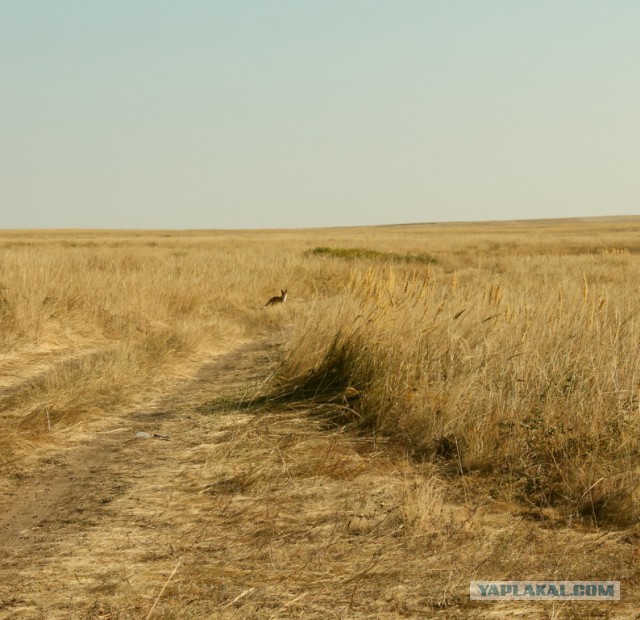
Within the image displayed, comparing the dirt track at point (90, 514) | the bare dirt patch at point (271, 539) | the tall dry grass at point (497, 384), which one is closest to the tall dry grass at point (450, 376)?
the tall dry grass at point (497, 384)

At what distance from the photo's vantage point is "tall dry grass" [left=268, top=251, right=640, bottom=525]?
4.38m

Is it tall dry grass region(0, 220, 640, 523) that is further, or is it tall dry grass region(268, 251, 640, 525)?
tall dry grass region(0, 220, 640, 523)

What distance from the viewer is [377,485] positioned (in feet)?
14.4

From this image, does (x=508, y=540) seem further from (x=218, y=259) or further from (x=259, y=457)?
(x=218, y=259)

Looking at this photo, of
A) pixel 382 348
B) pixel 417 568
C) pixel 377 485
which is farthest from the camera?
pixel 382 348

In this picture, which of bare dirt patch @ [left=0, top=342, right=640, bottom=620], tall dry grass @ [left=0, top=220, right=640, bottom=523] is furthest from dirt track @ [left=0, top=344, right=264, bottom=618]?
tall dry grass @ [left=0, top=220, right=640, bottom=523]

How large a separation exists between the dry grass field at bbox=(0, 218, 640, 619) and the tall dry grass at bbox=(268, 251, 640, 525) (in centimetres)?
2

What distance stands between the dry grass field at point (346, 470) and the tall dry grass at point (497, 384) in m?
0.02

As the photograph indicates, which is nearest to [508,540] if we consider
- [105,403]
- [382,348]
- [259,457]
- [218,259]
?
[259,457]

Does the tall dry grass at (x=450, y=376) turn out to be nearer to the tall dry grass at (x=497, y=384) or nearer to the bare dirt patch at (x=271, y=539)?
the tall dry grass at (x=497, y=384)

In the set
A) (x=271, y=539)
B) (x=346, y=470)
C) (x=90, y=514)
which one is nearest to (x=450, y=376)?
(x=346, y=470)

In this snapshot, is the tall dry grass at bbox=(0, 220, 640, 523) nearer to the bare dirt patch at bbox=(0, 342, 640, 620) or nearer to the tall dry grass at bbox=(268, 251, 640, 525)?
the tall dry grass at bbox=(268, 251, 640, 525)

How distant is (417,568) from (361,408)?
94.4 inches

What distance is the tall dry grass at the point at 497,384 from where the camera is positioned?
4.38 m
